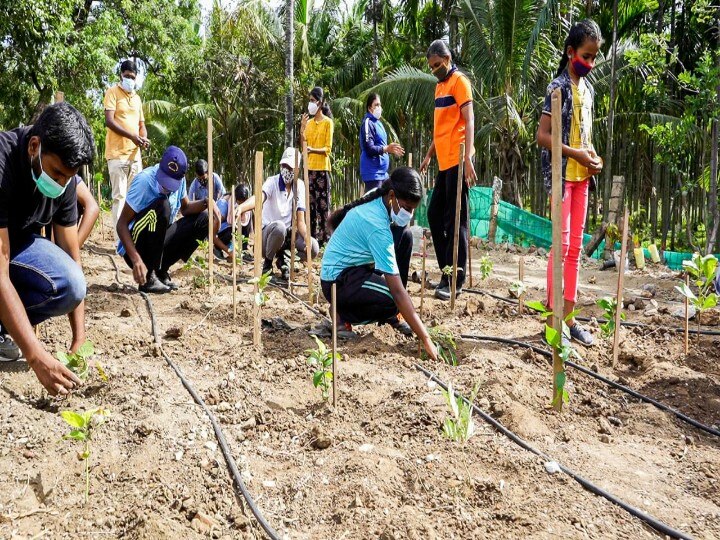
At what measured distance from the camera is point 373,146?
19.8ft

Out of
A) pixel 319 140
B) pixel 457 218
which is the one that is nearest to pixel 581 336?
pixel 457 218

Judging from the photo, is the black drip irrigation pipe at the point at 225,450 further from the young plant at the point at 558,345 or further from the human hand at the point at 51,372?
the young plant at the point at 558,345

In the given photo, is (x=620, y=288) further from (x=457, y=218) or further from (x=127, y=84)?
(x=127, y=84)

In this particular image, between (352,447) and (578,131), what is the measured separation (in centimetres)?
217

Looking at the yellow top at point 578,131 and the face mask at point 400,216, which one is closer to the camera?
the face mask at point 400,216

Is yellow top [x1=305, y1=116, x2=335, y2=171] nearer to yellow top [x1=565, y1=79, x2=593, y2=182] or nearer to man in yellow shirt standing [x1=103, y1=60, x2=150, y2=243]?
man in yellow shirt standing [x1=103, y1=60, x2=150, y2=243]

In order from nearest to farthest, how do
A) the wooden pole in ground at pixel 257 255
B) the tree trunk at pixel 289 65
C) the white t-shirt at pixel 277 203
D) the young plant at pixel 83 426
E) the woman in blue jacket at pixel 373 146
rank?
the young plant at pixel 83 426 → the wooden pole in ground at pixel 257 255 → the white t-shirt at pixel 277 203 → the woman in blue jacket at pixel 373 146 → the tree trunk at pixel 289 65

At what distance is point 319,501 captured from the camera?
203cm

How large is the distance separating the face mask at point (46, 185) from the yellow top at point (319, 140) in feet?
13.4

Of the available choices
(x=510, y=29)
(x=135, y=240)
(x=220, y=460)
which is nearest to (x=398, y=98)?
(x=510, y=29)

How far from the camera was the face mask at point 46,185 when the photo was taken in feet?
7.64

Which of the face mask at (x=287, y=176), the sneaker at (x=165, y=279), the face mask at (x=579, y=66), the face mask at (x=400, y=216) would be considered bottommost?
the sneaker at (x=165, y=279)

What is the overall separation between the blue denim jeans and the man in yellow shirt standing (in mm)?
3041

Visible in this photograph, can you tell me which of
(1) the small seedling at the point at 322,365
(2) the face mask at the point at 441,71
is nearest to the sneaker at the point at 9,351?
(1) the small seedling at the point at 322,365
